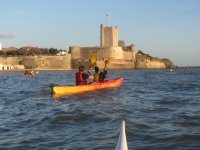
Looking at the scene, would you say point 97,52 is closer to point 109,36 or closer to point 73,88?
point 109,36

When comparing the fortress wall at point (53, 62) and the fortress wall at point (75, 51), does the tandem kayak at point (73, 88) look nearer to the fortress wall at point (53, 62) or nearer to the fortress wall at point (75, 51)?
the fortress wall at point (53, 62)

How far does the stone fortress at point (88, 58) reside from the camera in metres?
89.8

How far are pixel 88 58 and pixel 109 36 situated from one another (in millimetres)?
7643

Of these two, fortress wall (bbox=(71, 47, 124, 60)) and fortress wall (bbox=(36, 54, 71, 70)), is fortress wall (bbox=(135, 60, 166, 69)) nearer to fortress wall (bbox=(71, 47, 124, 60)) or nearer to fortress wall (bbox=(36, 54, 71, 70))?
fortress wall (bbox=(71, 47, 124, 60))

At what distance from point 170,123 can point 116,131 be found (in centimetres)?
161

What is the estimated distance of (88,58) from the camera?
95.3 metres

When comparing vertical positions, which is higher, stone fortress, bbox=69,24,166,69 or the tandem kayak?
stone fortress, bbox=69,24,166,69

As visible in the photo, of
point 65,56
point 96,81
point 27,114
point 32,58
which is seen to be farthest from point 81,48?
point 27,114

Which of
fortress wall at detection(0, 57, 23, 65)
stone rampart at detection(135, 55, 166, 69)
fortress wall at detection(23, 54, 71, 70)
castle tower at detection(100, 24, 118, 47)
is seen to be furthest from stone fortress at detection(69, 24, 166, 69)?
fortress wall at detection(0, 57, 23, 65)

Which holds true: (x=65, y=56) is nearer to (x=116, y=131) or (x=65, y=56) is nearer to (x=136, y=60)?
(x=136, y=60)

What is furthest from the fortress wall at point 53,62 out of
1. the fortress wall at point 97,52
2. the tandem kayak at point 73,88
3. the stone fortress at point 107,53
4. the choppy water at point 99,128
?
the choppy water at point 99,128

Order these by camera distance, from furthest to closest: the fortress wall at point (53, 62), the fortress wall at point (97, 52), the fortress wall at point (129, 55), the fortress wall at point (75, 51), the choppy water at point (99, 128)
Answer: the fortress wall at point (129, 55) < the fortress wall at point (75, 51) < the fortress wall at point (97, 52) < the fortress wall at point (53, 62) < the choppy water at point (99, 128)

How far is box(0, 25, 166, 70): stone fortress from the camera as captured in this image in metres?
89.8

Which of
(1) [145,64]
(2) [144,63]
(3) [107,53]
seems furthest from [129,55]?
(3) [107,53]
